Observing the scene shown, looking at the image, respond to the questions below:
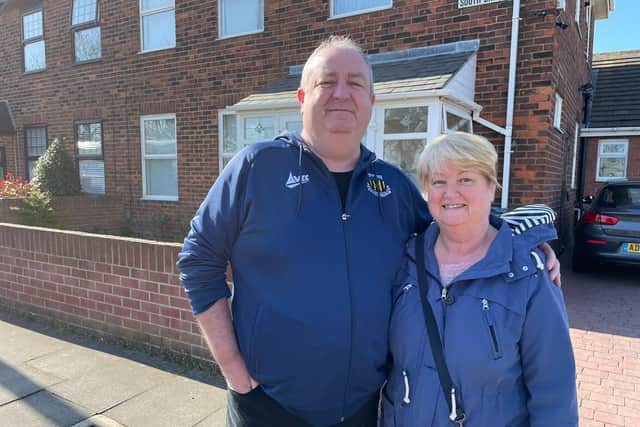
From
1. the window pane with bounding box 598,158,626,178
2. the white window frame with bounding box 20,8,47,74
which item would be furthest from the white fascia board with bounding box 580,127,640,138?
the white window frame with bounding box 20,8,47,74

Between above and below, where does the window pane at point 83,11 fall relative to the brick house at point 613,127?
above

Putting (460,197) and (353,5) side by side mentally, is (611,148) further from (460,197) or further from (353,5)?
(460,197)

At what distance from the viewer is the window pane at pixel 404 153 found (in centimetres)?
561

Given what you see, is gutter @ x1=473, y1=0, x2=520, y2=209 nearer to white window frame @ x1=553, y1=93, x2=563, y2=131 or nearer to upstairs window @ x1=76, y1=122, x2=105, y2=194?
white window frame @ x1=553, y1=93, x2=563, y2=131

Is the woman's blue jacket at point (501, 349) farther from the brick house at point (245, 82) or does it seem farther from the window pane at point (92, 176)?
the window pane at point (92, 176)

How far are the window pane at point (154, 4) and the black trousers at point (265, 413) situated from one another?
8.75m

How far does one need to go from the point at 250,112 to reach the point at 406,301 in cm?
555

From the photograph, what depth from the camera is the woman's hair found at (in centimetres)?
159

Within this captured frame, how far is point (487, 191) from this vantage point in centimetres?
163

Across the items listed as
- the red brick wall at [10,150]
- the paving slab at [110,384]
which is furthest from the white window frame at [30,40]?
the paving slab at [110,384]

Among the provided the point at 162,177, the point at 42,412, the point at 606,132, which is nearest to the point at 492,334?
the point at 42,412

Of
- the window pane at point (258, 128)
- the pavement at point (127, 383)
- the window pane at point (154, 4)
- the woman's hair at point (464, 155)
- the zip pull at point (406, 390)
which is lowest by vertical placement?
the pavement at point (127, 383)

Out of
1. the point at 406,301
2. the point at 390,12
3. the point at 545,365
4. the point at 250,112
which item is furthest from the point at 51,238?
the point at 390,12

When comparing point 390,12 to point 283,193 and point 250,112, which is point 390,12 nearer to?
point 250,112
